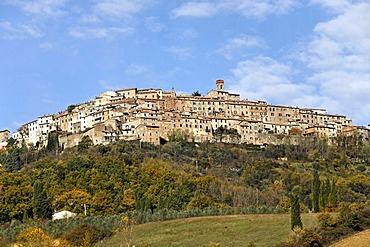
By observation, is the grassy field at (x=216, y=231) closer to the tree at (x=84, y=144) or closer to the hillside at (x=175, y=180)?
the hillside at (x=175, y=180)

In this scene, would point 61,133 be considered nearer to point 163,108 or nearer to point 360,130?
point 163,108

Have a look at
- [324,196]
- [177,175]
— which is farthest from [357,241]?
[177,175]

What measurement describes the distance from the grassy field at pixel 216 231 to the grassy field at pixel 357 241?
524 centimetres

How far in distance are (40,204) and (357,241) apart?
3932cm

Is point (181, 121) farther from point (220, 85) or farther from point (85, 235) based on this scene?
point (85, 235)

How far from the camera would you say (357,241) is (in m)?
45.5

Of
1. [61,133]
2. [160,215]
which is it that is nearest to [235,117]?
[61,133]

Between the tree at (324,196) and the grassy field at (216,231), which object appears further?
the tree at (324,196)

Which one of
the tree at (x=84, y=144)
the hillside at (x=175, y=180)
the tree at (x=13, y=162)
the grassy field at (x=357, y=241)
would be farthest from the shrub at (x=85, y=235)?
the tree at (x=84, y=144)

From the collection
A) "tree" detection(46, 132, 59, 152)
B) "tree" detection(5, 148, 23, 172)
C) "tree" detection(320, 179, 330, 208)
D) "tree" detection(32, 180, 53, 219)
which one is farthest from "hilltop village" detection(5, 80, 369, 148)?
"tree" detection(320, 179, 330, 208)

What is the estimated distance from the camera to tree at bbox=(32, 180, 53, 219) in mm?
75438

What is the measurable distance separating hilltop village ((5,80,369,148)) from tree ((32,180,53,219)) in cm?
3308

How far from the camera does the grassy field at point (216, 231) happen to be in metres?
53.0

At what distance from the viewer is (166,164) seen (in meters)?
97.4
